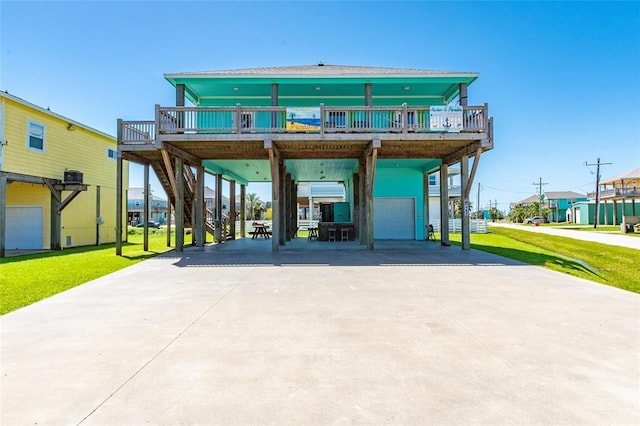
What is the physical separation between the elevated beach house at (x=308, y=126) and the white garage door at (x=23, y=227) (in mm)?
6074

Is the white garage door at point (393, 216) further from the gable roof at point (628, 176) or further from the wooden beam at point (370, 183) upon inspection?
the gable roof at point (628, 176)

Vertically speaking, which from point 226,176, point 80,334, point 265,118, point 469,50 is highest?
point 469,50

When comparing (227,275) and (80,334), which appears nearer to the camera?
(80,334)

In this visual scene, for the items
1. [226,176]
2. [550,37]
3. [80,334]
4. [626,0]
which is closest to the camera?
[80,334]

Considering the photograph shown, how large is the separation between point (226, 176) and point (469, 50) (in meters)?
15.1

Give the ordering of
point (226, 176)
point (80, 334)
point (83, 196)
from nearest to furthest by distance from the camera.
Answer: point (80, 334) < point (83, 196) < point (226, 176)

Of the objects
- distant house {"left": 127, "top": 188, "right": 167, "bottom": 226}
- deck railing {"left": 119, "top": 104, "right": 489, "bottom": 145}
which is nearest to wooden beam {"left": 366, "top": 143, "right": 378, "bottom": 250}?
deck railing {"left": 119, "top": 104, "right": 489, "bottom": 145}

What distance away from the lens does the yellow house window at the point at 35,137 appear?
43.9ft

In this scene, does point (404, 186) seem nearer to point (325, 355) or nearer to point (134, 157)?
point (134, 157)

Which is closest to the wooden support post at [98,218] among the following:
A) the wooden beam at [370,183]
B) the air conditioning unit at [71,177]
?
the air conditioning unit at [71,177]

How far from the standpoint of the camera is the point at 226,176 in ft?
68.7

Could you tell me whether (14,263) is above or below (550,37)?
below

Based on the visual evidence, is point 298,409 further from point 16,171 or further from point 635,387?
point 16,171

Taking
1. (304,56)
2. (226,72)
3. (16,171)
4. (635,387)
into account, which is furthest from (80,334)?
(304,56)
